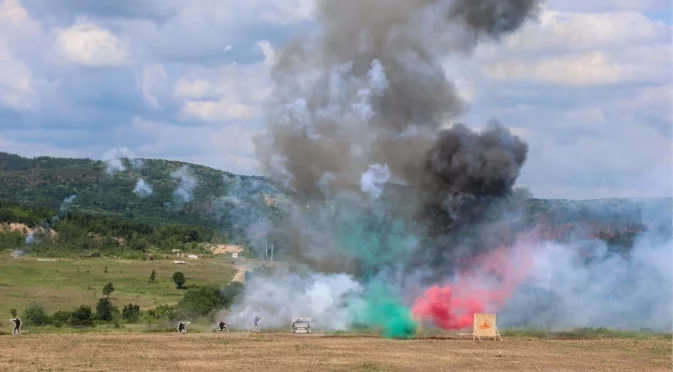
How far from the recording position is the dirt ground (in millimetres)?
51500

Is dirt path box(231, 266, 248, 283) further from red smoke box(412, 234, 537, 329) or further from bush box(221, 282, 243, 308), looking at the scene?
red smoke box(412, 234, 537, 329)

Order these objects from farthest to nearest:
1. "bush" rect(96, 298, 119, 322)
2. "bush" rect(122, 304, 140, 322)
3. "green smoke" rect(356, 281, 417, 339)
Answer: "bush" rect(96, 298, 119, 322) → "bush" rect(122, 304, 140, 322) → "green smoke" rect(356, 281, 417, 339)

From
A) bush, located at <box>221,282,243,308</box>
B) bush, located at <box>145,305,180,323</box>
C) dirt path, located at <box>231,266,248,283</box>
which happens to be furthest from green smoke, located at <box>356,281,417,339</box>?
dirt path, located at <box>231,266,248,283</box>

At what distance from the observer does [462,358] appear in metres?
56.9

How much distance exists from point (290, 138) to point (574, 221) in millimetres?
29701

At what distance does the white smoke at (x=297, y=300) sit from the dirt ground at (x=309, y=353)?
3958 mm

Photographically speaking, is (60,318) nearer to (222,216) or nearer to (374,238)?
(374,238)

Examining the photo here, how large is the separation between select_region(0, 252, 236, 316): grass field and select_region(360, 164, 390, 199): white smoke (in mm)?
40212

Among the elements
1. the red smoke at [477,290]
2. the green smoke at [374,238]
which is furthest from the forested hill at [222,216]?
the red smoke at [477,290]

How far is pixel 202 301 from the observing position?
8400 cm

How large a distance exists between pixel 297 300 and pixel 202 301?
12457 mm

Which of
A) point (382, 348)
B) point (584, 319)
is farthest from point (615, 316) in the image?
point (382, 348)

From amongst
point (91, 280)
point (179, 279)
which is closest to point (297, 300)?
point (179, 279)

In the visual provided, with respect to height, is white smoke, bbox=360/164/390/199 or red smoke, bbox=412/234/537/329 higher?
white smoke, bbox=360/164/390/199
